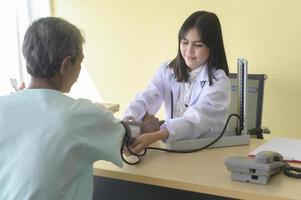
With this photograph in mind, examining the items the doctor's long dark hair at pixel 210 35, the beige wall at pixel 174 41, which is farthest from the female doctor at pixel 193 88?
the beige wall at pixel 174 41

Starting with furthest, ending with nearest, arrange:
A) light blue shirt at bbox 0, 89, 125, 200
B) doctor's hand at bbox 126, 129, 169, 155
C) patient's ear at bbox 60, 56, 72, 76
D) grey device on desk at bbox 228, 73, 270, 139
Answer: grey device on desk at bbox 228, 73, 270, 139, doctor's hand at bbox 126, 129, 169, 155, patient's ear at bbox 60, 56, 72, 76, light blue shirt at bbox 0, 89, 125, 200

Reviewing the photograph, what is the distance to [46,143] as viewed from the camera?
0.98m

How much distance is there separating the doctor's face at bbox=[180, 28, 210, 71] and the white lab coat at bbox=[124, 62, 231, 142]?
4 centimetres

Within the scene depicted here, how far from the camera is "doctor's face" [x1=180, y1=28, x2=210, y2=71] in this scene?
1.69 meters

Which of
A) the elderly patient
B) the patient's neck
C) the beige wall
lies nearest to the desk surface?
the elderly patient

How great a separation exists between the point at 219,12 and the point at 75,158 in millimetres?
1964

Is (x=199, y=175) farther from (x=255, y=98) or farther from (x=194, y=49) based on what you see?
(x=255, y=98)

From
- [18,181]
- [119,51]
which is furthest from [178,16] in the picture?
[18,181]

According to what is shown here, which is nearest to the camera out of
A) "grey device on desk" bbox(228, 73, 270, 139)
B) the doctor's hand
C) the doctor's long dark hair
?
the doctor's hand

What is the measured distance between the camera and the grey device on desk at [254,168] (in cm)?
110

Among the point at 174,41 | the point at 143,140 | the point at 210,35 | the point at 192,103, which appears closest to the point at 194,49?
the point at 210,35

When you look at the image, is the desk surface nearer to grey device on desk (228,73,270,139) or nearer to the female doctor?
the female doctor

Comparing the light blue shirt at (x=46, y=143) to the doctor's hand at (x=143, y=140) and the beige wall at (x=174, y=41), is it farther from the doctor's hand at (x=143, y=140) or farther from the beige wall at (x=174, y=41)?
the beige wall at (x=174, y=41)

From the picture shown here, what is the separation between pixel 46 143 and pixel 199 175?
17.8 inches
